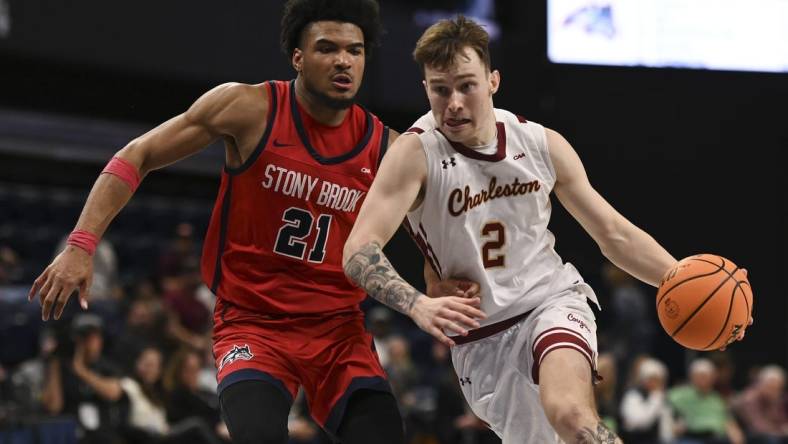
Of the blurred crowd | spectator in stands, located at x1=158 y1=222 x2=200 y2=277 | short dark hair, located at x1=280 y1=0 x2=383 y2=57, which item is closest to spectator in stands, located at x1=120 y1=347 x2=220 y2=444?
the blurred crowd

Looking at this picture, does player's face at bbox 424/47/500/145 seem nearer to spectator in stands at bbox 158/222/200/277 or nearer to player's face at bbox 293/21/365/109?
player's face at bbox 293/21/365/109

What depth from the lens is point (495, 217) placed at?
4.97 m

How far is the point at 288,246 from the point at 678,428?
8.63 metres

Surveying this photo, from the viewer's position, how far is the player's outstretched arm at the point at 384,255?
414 cm

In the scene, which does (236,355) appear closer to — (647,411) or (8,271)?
(8,271)

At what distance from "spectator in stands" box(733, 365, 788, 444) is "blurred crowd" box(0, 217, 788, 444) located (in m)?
0.02

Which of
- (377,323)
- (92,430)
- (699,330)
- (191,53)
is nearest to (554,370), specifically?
(699,330)

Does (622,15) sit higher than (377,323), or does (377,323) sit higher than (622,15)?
(622,15)

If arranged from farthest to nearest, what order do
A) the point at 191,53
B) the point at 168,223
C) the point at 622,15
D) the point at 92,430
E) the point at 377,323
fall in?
1. the point at 168,223
2. the point at 191,53
3. the point at 622,15
4. the point at 377,323
5. the point at 92,430

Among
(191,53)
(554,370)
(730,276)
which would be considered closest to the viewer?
(554,370)

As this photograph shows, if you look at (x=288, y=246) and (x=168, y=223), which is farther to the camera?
(x=168, y=223)

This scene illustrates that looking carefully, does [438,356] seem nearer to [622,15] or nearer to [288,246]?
[622,15]

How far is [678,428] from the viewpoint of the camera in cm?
1261

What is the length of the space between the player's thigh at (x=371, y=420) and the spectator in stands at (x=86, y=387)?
13.5 feet
